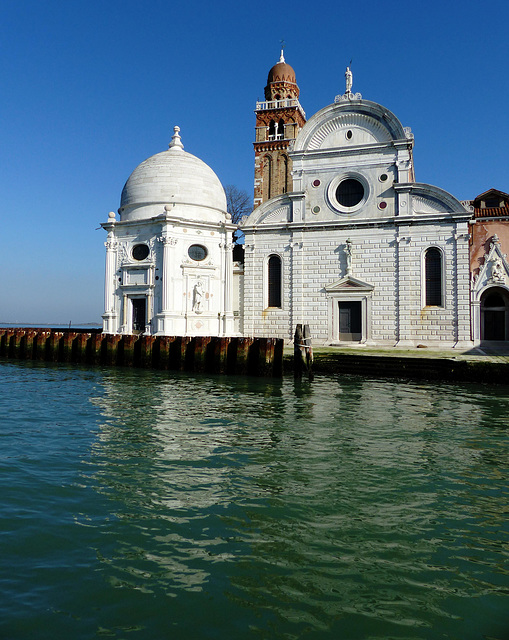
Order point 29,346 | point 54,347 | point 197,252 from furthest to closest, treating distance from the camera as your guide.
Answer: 1. point 197,252
2. point 29,346
3. point 54,347

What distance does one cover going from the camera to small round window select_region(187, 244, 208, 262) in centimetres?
2897

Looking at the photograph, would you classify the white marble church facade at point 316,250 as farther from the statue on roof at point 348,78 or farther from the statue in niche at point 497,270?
the statue in niche at point 497,270

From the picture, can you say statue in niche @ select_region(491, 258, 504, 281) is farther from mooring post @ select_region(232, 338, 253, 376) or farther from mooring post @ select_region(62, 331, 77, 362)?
mooring post @ select_region(62, 331, 77, 362)

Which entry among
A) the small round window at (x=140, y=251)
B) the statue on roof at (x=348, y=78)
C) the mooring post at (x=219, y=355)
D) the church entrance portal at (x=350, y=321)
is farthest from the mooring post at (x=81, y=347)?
the statue on roof at (x=348, y=78)

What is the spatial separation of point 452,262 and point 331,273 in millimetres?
6339

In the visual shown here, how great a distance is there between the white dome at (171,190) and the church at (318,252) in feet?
0.25

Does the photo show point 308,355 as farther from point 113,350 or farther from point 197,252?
point 197,252

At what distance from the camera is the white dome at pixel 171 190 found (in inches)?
1153

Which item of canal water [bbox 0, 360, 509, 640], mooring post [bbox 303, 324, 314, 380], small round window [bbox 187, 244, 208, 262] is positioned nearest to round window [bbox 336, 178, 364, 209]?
small round window [bbox 187, 244, 208, 262]

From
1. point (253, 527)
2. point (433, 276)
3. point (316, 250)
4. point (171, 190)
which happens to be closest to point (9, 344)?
point (171, 190)

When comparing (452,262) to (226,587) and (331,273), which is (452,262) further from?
(226,587)

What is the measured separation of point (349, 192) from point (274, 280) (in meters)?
6.61

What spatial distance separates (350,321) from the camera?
87.0 ft

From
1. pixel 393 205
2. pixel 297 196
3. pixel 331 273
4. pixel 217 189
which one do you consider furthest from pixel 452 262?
pixel 217 189
